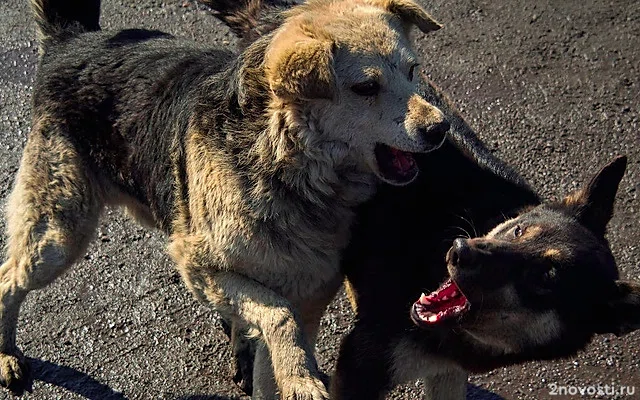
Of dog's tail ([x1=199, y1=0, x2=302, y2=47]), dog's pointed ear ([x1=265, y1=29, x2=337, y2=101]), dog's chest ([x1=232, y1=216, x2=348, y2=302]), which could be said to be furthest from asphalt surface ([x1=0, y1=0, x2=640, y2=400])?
dog's pointed ear ([x1=265, y1=29, x2=337, y2=101])

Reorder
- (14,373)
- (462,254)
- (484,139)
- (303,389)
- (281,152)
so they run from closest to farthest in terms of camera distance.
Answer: (462,254)
(303,389)
(281,152)
(14,373)
(484,139)

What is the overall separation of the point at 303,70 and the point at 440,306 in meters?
1.28

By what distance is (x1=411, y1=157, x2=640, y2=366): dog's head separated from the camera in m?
3.98

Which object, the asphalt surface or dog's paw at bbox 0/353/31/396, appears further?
the asphalt surface

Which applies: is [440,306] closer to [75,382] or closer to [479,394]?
[479,394]

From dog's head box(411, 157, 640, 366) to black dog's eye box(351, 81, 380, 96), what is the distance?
0.76 m

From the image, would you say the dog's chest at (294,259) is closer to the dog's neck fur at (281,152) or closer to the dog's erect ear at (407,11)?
the dog's neck fur at (281,152)

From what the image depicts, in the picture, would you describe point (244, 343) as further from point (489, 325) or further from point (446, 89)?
point (446, 89)

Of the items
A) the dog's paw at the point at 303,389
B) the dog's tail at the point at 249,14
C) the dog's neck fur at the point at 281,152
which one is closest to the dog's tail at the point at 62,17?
the dog's tail at the point at 249,14

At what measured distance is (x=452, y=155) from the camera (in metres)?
4.66

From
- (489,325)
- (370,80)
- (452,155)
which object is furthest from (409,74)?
(489,325)

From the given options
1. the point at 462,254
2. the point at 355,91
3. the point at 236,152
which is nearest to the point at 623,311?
the point at 462,254

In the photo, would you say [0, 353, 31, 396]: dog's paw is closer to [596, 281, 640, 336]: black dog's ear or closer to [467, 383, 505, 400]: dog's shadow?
[467, 383, 505, 400]: dog's shadow

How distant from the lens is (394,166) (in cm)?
415
